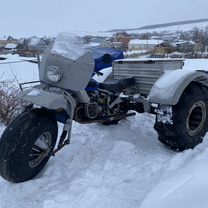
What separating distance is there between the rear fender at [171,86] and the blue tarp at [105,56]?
3.10ft

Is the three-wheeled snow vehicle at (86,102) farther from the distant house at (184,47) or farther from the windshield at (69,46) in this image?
the distant house at (184,47)

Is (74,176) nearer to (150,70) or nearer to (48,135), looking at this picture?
(48,135)

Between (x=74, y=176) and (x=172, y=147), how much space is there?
3.97 ft

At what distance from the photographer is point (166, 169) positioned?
3758 mm

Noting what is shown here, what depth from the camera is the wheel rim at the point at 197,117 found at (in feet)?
14.9

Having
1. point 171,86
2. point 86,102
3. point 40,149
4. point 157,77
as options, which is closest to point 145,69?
point 157,77

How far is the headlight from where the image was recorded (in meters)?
3.69

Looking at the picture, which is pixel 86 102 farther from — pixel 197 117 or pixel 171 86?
pixel 197 117

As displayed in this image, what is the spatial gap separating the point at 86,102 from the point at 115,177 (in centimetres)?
81

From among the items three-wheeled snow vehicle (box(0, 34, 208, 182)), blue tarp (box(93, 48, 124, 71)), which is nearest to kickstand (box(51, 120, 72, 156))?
three-wheeled snow vehicle (box(0, 34, 208, 182))

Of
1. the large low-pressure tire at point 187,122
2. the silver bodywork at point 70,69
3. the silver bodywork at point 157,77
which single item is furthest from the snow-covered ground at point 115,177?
the silver bodywork at point 70,69

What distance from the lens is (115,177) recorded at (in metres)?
3.76

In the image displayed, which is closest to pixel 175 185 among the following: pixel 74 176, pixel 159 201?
pixel 159 201

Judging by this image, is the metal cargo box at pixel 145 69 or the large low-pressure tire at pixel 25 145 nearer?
the large low-pressure tire at pixel 25 145
